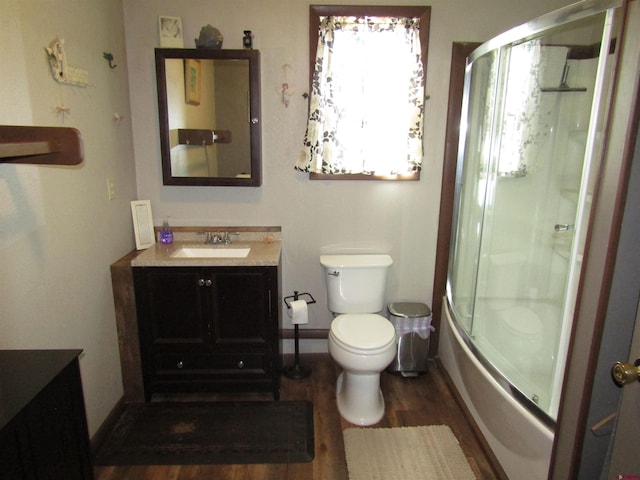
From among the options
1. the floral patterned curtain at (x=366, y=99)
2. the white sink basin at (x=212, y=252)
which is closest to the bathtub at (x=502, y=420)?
the floral patterned curtain at (x=366, y=99)

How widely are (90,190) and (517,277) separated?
246 centimetres

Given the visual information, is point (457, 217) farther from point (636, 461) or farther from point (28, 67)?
point (28, 67)

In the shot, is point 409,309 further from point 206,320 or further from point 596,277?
point 596,277

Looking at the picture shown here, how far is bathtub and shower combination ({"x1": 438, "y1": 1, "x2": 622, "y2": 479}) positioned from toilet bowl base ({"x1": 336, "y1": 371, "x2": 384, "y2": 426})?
19.9 inches

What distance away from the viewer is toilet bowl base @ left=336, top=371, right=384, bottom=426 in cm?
218

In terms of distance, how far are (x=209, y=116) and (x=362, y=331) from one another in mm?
1538

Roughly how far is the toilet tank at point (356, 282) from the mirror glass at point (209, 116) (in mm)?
729

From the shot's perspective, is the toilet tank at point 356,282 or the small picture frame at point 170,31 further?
the toilet tank at point 356,282

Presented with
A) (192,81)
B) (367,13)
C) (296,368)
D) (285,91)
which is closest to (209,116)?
(192,81)

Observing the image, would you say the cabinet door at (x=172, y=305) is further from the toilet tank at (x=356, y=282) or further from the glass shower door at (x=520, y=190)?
the glass shower door at (x=520, y=190)

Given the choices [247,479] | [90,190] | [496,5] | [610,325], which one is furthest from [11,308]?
[496,5]

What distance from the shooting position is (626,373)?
2.89ft

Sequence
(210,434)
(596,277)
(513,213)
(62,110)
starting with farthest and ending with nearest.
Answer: (513,213)
(210,434)
(62,110)
(596,277)

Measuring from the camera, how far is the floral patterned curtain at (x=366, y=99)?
90.4 inches
